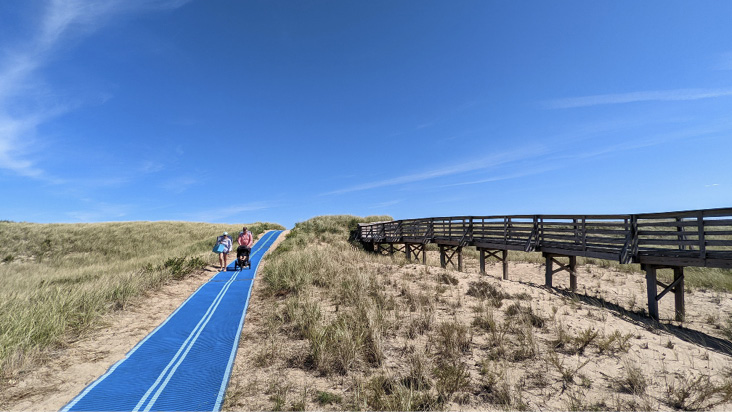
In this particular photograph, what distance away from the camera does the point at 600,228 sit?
11023 mm

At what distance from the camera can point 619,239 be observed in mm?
10617

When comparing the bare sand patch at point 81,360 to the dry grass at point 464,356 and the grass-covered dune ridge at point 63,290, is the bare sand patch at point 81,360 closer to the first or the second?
the grass-covered dune ridge at point 63,290

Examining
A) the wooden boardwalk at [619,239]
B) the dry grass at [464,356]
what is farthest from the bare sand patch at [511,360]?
the wooden boardwalk at [619,239]

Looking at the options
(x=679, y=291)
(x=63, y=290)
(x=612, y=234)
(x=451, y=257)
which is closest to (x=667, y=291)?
(x=679, y=291)

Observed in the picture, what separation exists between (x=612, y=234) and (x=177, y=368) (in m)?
16.2

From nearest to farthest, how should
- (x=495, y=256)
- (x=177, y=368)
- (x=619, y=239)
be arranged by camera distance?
(x=177, y=368)
(x=619, y=239)
(x=495, y=256)

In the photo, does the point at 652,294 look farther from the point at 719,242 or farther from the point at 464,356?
the point at 464,356

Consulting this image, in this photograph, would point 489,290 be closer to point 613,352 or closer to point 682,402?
point 613,352

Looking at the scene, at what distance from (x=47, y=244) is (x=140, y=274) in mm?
31700

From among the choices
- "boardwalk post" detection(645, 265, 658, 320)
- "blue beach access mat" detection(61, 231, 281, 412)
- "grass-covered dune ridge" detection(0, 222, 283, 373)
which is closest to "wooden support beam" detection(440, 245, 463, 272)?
"boardwalk post" detection(645, 265, 658, 320)

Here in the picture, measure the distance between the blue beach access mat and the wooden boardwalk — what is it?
11250 mm

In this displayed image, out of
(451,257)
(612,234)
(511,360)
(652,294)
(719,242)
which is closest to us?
(511,360)

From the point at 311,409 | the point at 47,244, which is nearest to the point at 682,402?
the point at 311,409

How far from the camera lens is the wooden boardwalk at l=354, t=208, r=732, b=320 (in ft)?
28.1
